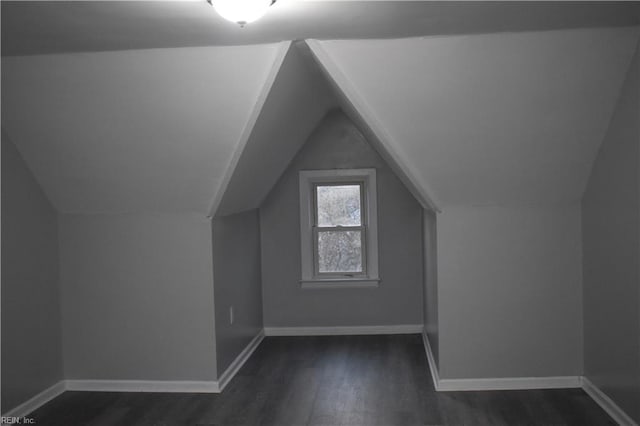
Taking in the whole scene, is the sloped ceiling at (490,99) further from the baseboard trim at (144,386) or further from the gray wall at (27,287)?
the gray wall at (27,287)

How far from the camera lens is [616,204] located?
12.1 feet

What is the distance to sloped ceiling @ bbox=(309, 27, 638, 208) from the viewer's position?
3340 mm

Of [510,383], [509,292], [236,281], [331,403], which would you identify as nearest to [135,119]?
[236,281]

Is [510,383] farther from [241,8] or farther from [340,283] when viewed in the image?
[241,8]

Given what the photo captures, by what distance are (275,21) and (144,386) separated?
9.17 feet

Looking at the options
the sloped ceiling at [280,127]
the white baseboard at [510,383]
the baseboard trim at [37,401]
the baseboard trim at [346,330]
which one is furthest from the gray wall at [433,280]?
the baseboard trim at [37,401]

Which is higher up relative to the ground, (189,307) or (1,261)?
(1,261)

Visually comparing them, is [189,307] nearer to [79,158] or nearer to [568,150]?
[79,158]

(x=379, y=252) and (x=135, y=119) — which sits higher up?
(x=135, y=119)

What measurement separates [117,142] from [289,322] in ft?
9.54

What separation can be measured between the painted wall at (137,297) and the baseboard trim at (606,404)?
251 centimetres

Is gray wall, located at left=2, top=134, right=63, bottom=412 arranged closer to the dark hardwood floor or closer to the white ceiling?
the dark hardwood floor

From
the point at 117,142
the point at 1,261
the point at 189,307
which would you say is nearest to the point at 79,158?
the point at 117,142

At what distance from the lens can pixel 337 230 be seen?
6.31 metres
